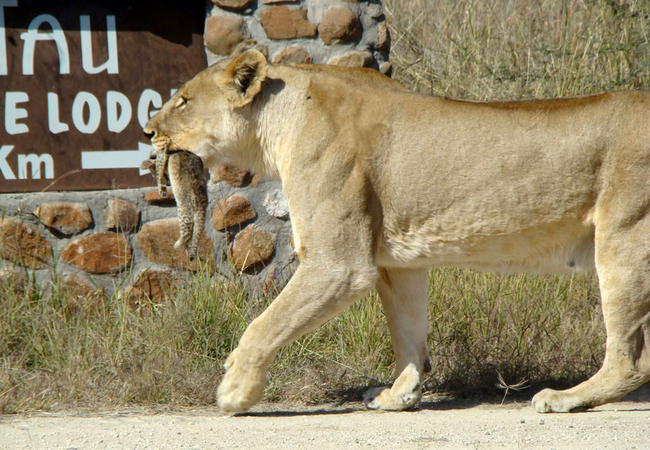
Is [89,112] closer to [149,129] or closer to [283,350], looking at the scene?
[149,129]

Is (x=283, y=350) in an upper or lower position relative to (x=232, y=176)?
lower

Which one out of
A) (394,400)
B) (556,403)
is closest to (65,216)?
(394,400)

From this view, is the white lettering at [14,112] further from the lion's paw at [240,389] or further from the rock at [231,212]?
the lion's paw at [240,389]

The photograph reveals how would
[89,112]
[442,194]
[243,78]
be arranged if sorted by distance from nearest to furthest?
[442,194]
[243,78]
[89,112]

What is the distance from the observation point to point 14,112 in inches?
207

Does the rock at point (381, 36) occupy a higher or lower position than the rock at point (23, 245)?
higher

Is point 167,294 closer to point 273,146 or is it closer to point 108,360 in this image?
point 108,360

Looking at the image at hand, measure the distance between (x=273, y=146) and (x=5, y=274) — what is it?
2124 millimetres

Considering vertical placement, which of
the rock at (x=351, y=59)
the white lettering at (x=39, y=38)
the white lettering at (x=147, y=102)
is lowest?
the white lettering at (x=147, y=102)

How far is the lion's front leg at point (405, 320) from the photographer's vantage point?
4.21 m

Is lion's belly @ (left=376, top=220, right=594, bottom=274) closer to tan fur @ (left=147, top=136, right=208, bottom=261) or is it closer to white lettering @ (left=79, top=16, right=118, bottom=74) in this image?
tan fur @ (left=147, top=136, right=208, bottom=261)

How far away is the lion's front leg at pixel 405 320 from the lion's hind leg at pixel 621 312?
Answer: 722mm

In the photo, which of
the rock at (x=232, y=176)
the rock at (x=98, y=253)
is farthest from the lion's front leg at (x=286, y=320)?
the rock at (x=98, y=253)

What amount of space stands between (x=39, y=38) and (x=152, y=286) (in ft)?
5.80
